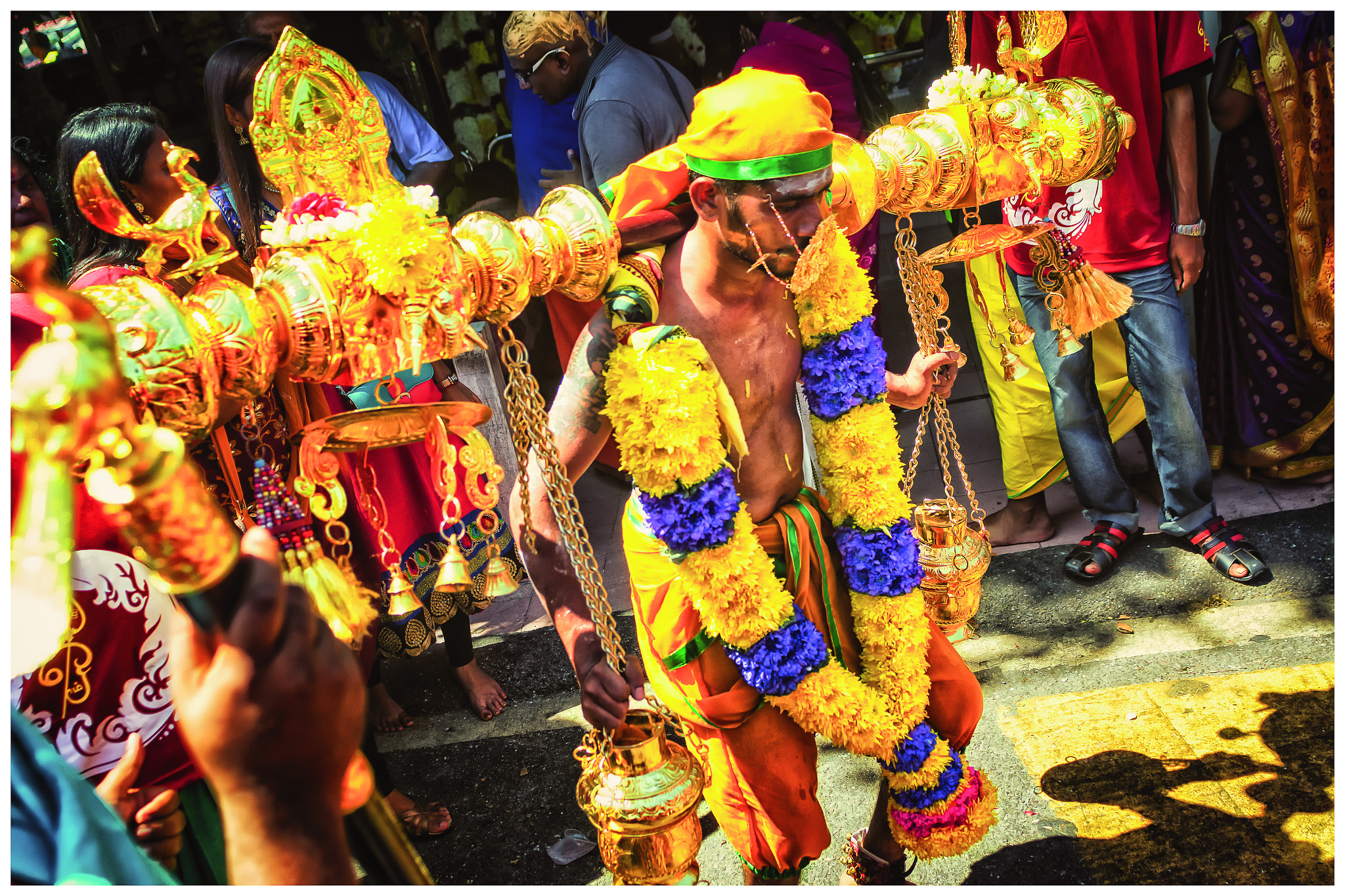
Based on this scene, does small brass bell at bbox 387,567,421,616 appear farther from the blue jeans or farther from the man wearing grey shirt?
the blue jeans

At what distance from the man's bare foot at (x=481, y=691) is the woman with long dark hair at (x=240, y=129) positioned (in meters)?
1.94

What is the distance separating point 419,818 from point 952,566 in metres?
2.00

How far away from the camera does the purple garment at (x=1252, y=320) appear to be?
3.96 m

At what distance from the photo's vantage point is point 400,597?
1.70 metres

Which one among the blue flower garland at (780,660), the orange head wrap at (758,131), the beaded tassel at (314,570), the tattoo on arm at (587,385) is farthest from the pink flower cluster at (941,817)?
the orange head wrap at (758,131)

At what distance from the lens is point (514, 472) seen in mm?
4582

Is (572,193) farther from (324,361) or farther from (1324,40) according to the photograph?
(1324,40)

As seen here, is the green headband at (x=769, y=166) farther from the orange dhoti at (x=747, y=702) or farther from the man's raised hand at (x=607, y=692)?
the man's raised hand at (x=607, y=692)

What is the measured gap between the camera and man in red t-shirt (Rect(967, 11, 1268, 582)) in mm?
3551

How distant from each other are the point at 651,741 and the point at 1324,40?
3.79m

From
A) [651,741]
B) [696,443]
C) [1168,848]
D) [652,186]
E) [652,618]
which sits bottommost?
[1168,848]

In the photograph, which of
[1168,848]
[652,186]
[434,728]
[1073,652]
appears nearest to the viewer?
[652,186]

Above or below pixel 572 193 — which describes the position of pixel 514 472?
below

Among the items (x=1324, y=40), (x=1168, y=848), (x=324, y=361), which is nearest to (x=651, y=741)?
(x=324, y=361)
